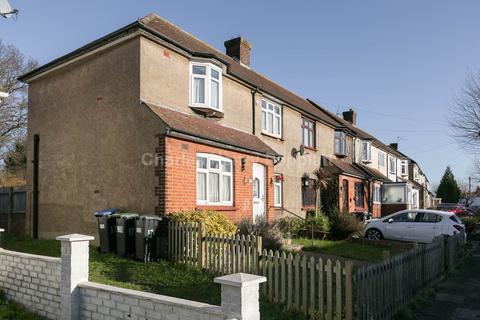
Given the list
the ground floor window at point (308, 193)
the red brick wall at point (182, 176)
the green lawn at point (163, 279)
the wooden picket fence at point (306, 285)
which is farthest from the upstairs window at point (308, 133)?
the wooden picket fence at point (306, 285)

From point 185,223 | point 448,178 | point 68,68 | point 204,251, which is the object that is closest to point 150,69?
point 68,68

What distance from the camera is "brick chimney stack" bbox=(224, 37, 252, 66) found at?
22625mm

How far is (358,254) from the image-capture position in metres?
13.7

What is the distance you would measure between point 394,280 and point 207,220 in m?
4.94

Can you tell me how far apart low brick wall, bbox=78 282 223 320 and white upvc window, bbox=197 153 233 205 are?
20.3ft

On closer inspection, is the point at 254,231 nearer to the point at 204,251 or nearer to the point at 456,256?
the point at 204,251

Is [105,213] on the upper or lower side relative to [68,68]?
lower

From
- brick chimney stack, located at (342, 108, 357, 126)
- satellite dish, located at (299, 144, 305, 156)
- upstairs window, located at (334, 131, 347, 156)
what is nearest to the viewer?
satellite dish, located at (299, 144, 305, 156)

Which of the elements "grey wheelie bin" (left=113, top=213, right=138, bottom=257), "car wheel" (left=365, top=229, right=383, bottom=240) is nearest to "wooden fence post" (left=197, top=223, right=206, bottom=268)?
"grey wheelie bin" (left=113, top=213, right=138, bottom=257)

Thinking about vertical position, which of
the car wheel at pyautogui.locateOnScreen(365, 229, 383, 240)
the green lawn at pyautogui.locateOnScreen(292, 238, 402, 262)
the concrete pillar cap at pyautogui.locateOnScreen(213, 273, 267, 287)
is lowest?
the green lawn at pyautogui.locateOnScreen(292, 238, 402, 262)

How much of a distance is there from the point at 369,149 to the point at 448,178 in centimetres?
5425

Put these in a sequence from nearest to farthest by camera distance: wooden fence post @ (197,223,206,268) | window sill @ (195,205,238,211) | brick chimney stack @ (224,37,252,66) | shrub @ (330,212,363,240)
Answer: wooden fence post @ (197,223,206,268) → window sill @ (195,205,238,211) → shrub @ (330,212,363,240) → brick chimney stack @ (224,37,252,66)

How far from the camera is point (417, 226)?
656 inches

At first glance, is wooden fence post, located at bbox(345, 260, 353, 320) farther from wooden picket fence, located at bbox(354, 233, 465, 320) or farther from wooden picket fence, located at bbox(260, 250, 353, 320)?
wooden picket fence, located at bbox(354, 233, 465, 320)
